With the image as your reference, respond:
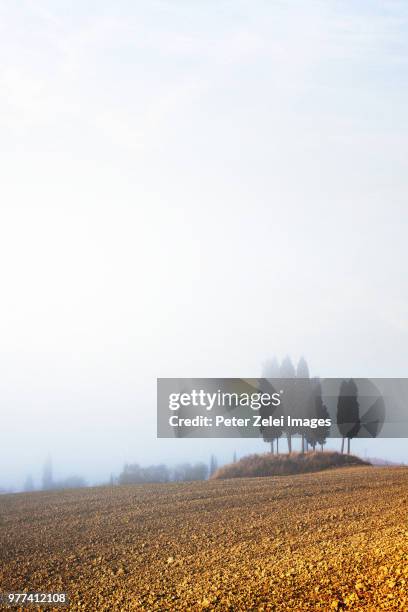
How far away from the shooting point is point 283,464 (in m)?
38.6

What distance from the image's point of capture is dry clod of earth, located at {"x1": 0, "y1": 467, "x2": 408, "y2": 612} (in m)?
12.2

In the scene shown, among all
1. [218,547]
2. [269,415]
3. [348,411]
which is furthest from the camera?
[348,411]

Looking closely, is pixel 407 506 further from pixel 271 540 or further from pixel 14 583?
pixel 14 583

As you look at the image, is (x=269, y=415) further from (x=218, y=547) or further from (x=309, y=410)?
(x=218, y=547)

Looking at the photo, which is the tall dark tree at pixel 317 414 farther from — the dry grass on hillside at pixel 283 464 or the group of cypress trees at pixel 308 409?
the dry grass on hillside at pixel 283 464

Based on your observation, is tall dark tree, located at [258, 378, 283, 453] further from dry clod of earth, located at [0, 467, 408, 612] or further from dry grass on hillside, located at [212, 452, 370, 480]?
dry clod of earth, located at [0, 467, 408, 612]

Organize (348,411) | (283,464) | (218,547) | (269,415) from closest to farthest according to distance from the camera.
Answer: (218,547) < (283,464) < (269,415) < (348,411)

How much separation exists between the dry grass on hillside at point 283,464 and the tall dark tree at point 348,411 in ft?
30.6

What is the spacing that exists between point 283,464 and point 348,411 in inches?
655

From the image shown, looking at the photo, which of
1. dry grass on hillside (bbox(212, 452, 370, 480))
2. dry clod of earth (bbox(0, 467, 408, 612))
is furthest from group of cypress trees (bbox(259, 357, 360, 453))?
dry clod of earth (bbox(0, 467, 408, 612))

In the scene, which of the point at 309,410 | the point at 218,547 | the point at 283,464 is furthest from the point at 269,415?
the point at 218,547

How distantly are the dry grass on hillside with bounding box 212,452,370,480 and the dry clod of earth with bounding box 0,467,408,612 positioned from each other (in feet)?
36.3

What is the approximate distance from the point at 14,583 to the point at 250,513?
26.9 ft

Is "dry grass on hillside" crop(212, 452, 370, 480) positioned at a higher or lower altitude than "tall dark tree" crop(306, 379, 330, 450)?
lower
